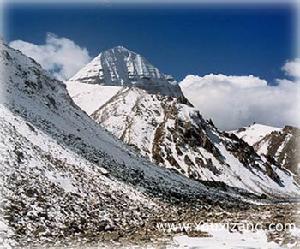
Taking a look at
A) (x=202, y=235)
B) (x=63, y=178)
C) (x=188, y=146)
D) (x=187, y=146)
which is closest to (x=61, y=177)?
(x=63, y=178)

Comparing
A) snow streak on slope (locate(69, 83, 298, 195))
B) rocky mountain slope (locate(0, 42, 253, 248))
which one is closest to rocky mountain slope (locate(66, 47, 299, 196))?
snow streak on slope (locate(69, 83, 298, 195))

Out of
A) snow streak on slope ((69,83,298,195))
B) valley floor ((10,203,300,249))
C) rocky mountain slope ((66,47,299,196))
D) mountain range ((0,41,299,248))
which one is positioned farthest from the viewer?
snow streak on slope ((69,83,298,195))

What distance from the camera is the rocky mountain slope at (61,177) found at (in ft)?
96.8

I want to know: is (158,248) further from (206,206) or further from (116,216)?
(206,206)

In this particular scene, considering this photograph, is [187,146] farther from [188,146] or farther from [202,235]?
[202,235]

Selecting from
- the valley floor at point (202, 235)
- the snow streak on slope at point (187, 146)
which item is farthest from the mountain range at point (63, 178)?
the snow streak on slope at point (187, 146)

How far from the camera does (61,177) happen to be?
122 ft

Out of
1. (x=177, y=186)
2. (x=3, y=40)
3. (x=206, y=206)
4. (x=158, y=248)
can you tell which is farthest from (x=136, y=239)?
(x=3, y=40)

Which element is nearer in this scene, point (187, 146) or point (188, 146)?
point (187, 146)

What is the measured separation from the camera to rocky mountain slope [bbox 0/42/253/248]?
2950 cm

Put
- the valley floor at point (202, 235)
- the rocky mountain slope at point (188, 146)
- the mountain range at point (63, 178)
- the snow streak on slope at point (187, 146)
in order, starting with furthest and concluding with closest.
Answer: the snow streak on slope at point (187, 146) < the rocky mountain slope at point (188, 146) < the mountain range at point (63, 178) < the valley floor at point (202, 235)

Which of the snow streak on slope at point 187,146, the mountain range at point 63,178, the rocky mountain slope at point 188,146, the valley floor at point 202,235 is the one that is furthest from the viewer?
the snow streak on slope at point 187,146

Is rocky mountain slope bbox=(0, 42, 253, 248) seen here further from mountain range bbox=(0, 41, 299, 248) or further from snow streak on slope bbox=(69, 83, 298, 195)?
snow streak on slope bbox=(69, 83, 298, 195)

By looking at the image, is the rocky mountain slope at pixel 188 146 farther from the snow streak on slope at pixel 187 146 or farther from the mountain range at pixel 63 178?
the mountain range at pixel 63 178
